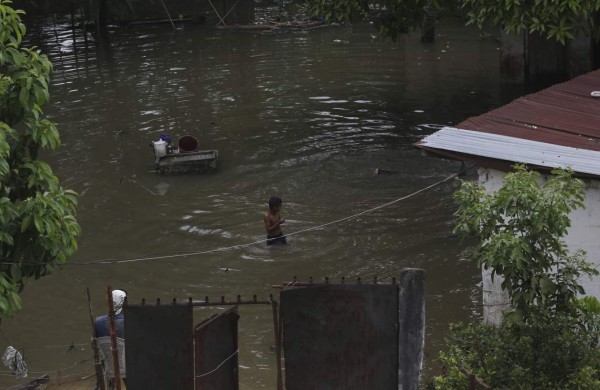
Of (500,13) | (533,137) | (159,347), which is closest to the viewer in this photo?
(159,347)

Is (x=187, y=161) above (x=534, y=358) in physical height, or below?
below

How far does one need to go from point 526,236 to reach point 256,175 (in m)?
9.08

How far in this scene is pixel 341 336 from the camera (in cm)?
752

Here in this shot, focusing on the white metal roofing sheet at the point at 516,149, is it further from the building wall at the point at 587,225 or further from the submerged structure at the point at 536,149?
the building wall at the point at 587,225

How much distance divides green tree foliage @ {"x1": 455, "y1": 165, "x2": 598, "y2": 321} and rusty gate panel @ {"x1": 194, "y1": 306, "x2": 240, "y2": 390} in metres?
1.96

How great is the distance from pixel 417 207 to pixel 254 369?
16.9 feet

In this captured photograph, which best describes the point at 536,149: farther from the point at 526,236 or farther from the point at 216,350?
the point at 216,350

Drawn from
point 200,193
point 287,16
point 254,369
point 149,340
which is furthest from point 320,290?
point 287,16

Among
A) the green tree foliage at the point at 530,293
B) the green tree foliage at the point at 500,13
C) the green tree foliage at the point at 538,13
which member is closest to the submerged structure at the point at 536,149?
the green tree foliage at the point at 530,293

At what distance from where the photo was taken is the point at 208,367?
7.37 m

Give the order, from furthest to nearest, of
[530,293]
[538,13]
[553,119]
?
1. [538,13]
2. [553,119]
3. [530,293]

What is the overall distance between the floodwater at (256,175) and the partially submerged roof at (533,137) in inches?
50.8

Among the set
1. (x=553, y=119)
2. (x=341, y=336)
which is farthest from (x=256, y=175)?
(x=341, y=336)

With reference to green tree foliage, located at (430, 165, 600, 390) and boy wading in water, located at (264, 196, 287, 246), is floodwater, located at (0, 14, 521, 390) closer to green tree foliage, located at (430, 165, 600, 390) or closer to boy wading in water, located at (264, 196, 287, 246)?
boy wading in water, located at (264, 196, 287, 246)
